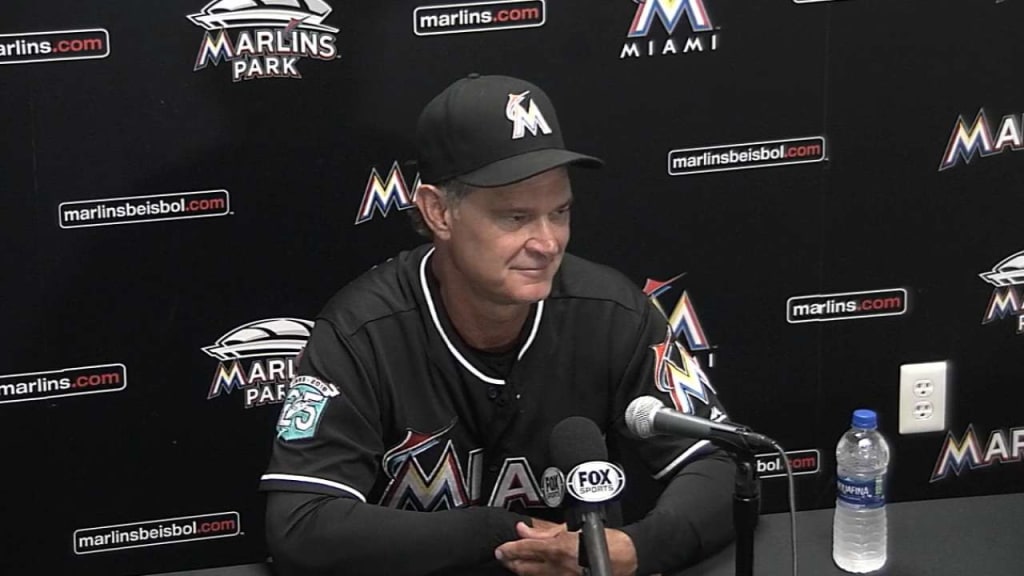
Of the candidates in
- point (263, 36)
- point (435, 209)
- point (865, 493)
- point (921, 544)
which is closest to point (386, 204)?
point (263, 36)

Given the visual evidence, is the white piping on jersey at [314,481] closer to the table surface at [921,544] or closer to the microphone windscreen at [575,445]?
the table surface at [921,544]

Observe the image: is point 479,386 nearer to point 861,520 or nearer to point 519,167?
point 519,167

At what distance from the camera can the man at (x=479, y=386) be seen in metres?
2.26

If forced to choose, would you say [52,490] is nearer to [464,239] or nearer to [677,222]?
[464,239]

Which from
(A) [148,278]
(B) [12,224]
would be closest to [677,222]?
(A) [148,278]

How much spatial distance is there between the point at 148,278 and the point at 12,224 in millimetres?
268

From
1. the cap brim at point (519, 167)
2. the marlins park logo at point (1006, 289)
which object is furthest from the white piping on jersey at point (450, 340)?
the marlins park logo at point (1006, 289)

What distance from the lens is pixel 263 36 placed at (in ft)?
9.11

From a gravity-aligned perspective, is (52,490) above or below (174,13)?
below

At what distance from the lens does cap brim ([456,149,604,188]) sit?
2252 mm

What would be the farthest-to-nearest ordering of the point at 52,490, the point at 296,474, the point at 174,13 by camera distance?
the point at 52,490
the point at 174,13
the point at 296,474

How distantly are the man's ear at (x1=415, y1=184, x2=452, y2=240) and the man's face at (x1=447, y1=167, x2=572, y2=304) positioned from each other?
2cm

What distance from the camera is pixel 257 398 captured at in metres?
2.99

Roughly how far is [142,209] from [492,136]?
33.9 inches
